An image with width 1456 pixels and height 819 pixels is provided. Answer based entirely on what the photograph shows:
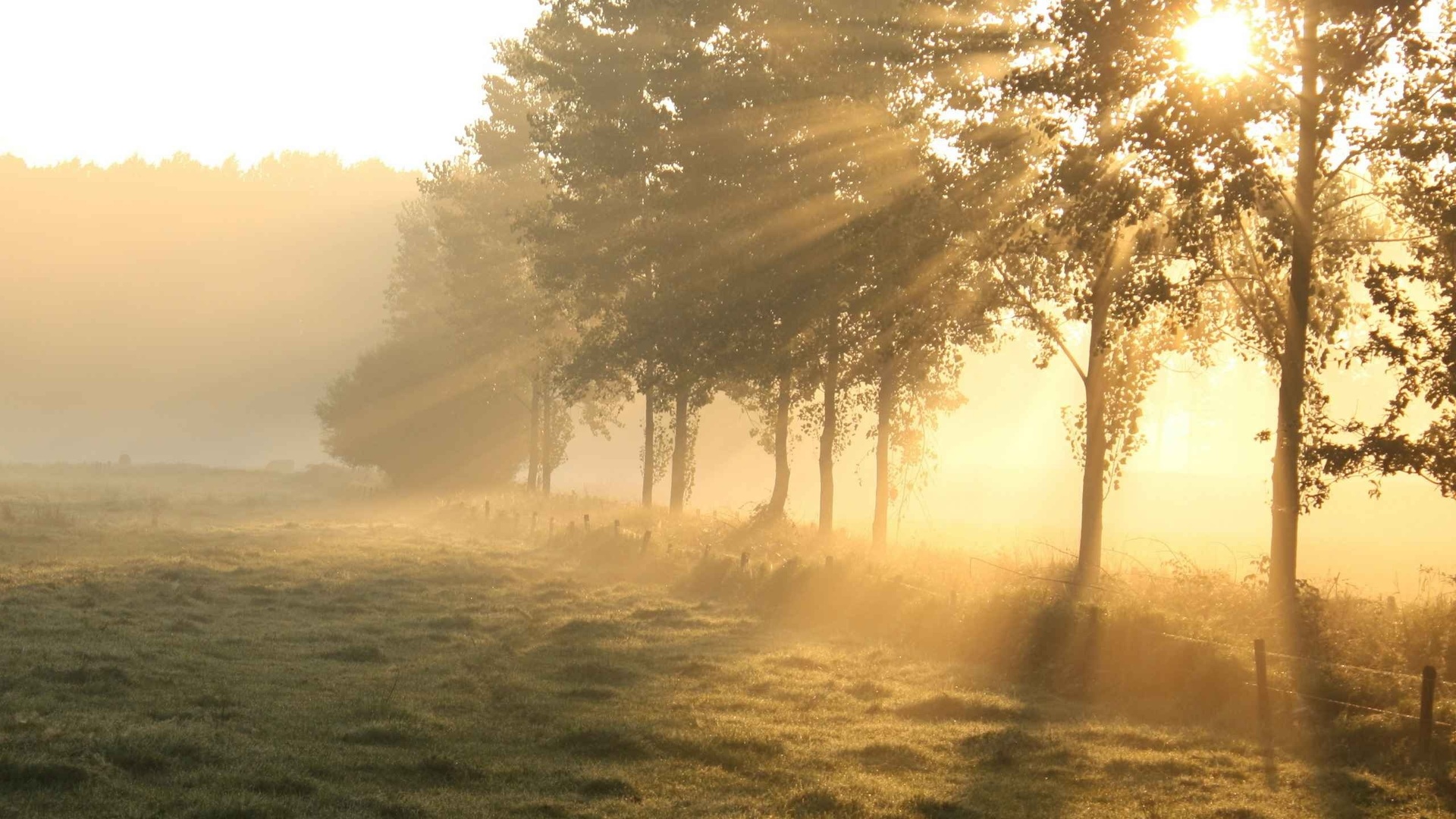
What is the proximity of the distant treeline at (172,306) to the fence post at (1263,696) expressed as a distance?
124m

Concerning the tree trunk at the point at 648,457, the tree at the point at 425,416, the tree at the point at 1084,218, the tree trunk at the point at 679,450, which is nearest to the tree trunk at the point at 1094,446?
the tree at the point at 1084,218

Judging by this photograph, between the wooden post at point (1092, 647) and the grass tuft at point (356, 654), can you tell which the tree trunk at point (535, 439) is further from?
the wooden post at point (1092, 647)

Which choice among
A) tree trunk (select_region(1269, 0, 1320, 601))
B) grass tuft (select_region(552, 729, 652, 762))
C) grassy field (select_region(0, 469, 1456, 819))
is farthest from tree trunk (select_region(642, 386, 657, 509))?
grass tuft (select_region(552, 729, 652, 762))

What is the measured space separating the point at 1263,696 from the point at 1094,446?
481 inches

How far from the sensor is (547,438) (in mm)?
66000

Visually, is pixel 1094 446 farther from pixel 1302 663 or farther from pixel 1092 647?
pixel 1302 663

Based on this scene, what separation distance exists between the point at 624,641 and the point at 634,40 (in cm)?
2567

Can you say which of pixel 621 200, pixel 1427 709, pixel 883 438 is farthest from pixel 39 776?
pixel 621 200

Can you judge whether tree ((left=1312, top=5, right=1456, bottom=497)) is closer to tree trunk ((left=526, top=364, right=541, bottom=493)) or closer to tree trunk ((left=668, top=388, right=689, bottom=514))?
tree trunk ((left=668, top=388, right=689, bottom=514))

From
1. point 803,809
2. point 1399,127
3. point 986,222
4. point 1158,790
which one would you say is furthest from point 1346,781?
point 986,222

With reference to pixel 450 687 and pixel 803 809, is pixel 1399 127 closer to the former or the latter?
pixel 803 809

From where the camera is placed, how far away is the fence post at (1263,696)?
606 inches

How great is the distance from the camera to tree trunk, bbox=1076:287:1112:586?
2628 cm

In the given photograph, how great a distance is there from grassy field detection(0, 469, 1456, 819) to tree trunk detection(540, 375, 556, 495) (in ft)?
115
